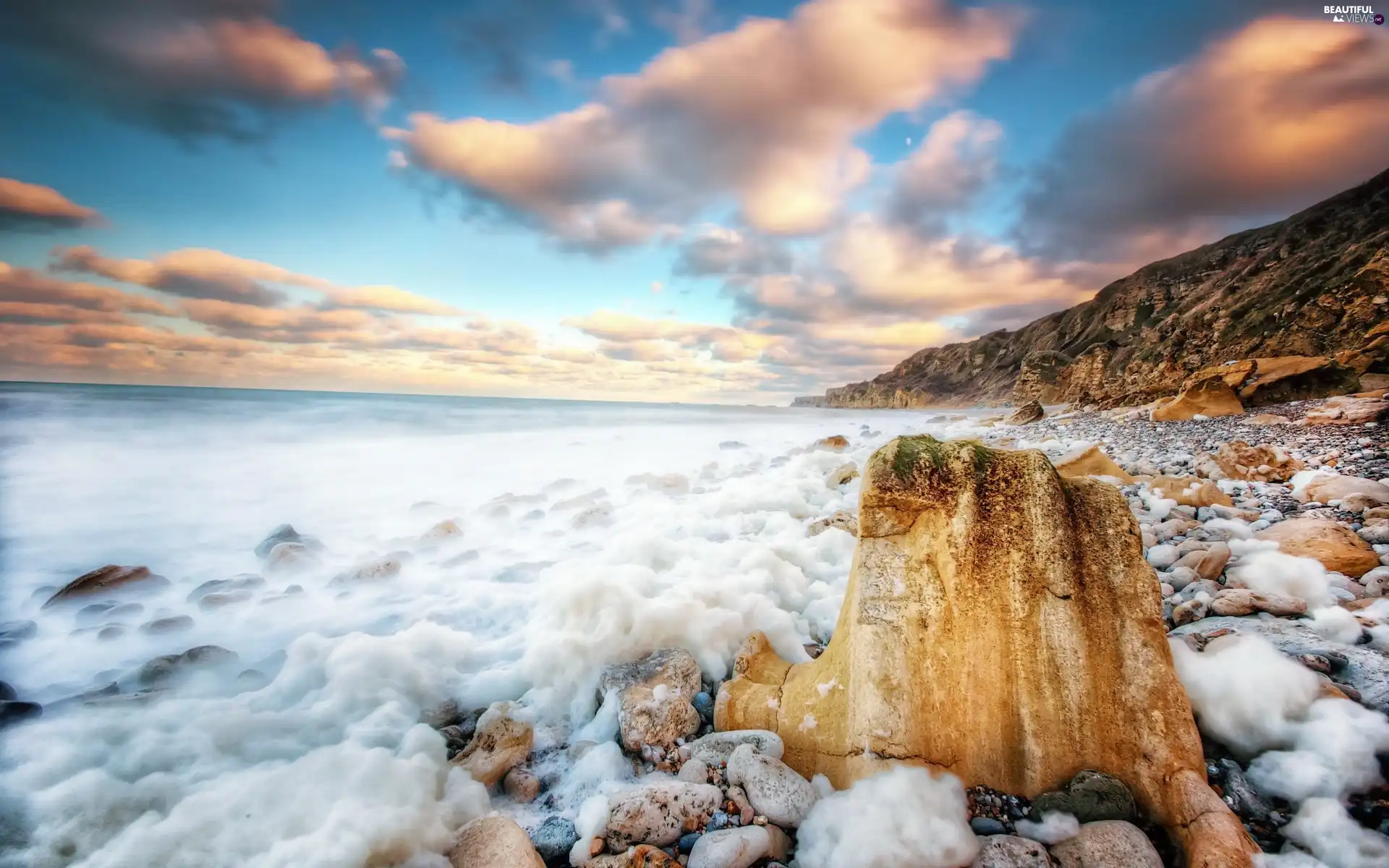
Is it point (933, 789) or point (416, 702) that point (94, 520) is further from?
point (933, 789)

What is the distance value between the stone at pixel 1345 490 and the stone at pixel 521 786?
8693 mm

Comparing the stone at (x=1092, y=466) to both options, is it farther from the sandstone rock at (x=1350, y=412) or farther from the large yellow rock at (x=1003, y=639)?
the sandstone rock at (x=1350, y=412)

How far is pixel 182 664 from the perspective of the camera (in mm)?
4699

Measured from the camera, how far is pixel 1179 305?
5966 centimetres

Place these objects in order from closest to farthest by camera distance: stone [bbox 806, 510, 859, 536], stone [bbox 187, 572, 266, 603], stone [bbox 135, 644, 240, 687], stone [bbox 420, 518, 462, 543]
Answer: stone [bbox 135, 644, 240, 687]
stone [bbox 187, 572, 266, 603]
stone [bbox 806, 510, 859, 536]
stone [bbox 420, 518, 462, 543]

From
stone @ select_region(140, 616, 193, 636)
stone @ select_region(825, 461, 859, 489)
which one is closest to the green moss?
stone @ select_region(140, 616, 193, 636)

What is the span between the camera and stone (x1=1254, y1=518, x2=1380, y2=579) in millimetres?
4258

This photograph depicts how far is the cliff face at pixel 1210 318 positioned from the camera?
971 inches

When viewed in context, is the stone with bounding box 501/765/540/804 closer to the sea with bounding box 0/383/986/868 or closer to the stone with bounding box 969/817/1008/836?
the sea with bounding box 0/383/986/868

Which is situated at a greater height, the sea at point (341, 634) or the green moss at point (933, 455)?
the green moss at point (933, 455)

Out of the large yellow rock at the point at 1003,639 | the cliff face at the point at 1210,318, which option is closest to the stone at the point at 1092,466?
the large yellow rock at the point at 1003,639

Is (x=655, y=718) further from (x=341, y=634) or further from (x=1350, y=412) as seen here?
(x=1350, y=412)

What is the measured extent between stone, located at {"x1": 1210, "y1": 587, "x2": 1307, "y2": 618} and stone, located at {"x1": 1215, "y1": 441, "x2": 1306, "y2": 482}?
5.06 meters

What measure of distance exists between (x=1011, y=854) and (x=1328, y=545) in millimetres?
4767
